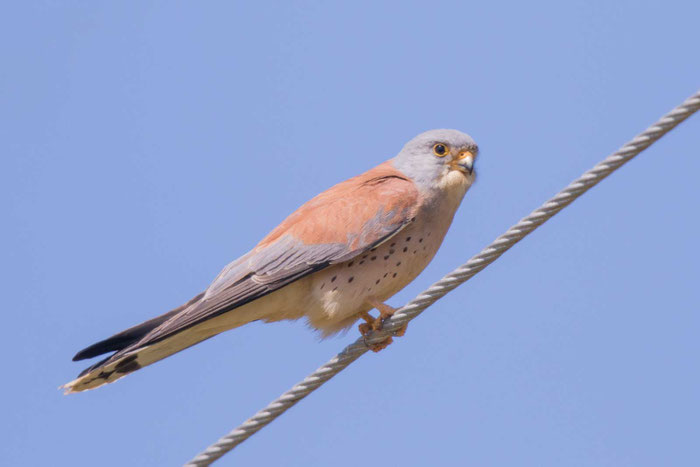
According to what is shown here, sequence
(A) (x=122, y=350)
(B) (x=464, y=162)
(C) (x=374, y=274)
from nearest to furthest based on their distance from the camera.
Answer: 1. (A) (x=122, y=350)
2. (C) (x=374, y=274)
3. (B) (x=464, y=162)

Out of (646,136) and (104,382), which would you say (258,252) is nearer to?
(104,382)

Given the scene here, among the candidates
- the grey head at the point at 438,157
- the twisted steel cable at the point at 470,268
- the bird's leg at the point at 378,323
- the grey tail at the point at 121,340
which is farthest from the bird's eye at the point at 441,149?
the grey tail at the point at 121,340

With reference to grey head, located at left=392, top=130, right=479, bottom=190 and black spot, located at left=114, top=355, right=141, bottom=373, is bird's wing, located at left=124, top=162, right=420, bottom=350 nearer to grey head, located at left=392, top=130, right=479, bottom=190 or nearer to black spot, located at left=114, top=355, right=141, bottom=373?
grey head, located at left=392, top=130, right=479, bottom=190

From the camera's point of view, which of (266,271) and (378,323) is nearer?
(378,323)

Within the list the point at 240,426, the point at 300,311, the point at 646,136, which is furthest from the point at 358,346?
the point at 646,136

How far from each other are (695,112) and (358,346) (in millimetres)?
1932

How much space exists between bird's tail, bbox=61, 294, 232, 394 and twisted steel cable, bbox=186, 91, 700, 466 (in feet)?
3.27

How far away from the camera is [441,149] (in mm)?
5211

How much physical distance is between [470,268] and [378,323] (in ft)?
3.67

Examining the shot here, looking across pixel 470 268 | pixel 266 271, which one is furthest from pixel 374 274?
pixel 470 268

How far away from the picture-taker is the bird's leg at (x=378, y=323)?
4.62 metres

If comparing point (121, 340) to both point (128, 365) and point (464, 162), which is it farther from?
point (464, 162)

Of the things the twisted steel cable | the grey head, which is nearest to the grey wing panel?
the grey head

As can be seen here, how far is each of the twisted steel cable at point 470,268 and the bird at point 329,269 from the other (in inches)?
24.0
